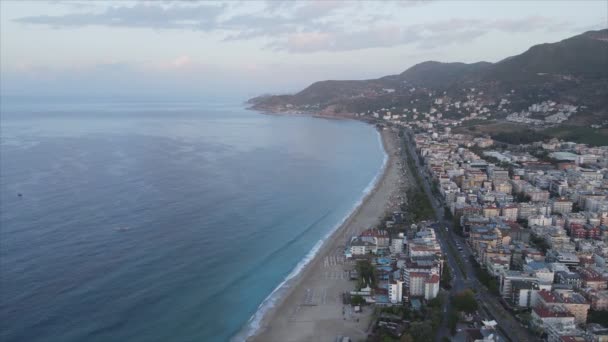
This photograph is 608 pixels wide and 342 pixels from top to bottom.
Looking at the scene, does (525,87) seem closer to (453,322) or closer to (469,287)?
(469,287)

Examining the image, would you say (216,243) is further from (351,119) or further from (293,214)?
(351,119)

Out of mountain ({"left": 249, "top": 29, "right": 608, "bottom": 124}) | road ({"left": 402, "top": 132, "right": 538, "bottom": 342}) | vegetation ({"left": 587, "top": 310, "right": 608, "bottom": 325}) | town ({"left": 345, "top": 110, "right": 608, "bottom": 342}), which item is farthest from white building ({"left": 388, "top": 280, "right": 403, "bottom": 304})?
mountain ({"left": 249, "top": 29, "right": 608, "bottom": 124})

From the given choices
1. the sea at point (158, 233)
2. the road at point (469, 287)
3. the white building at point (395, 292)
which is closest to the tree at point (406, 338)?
the road at point (469, 287)

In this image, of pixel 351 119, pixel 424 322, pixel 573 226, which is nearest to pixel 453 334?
pixel 424 322

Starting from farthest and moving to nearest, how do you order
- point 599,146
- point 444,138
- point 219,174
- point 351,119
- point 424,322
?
point 351,119 → point 444,138 → point 599,146 → point 219,174 → point 424,322

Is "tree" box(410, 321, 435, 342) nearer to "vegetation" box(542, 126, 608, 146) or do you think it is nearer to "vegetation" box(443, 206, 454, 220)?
"vegetation" box(443, 206, 454, 220)

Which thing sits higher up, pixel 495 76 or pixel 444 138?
pixel 495 76
